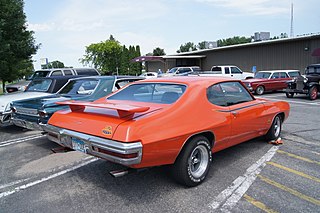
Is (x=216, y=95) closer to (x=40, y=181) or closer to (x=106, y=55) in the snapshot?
(x=40, y=181)

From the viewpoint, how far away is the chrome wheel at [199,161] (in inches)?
143

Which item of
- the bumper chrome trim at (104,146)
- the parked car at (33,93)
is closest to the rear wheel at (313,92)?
the parked car at (33,93)

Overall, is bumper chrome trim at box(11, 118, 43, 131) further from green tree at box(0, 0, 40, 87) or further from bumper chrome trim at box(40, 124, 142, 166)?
green tree at box(0, 0, 40, 87)

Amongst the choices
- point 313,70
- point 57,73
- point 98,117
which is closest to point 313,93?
point 313,70

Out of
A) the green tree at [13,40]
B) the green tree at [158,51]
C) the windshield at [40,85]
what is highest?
the green tree at [158,51]

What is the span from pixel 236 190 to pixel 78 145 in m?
2.16

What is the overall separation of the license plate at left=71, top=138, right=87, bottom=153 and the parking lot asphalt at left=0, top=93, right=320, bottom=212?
616 millimetres

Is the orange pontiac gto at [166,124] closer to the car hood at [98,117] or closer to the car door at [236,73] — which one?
the car hood at [98,117]

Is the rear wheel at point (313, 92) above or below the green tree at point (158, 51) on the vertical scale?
below

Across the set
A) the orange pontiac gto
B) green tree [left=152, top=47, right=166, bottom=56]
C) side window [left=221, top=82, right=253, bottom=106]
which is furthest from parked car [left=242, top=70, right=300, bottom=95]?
green tree [left=152, top=47, right=166, bottom=56]

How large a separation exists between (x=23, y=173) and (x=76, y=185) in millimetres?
1176

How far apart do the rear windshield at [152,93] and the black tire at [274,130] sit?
8.56ft

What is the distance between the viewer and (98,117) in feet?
11.2

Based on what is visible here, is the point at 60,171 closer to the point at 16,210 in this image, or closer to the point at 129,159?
the point at 16,210
